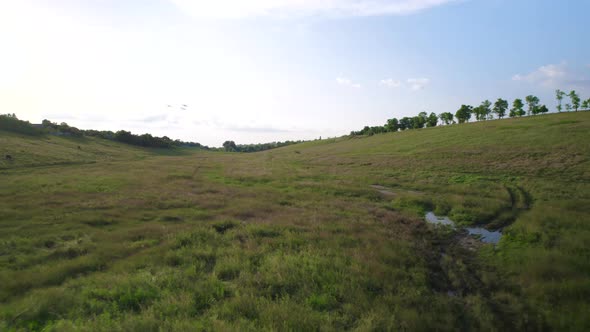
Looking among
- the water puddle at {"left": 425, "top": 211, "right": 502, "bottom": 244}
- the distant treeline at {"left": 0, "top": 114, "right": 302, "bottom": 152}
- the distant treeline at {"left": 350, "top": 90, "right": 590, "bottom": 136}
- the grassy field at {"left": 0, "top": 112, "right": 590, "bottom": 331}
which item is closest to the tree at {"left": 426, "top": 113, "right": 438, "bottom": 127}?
the distant treeline at {"left": 350, "top": 90, "right": 590, "bottom": 136}

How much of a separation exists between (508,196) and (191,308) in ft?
74.7

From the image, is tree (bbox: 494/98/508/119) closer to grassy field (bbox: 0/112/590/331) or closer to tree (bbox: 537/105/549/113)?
tree (bbox: 537/105/549/113)

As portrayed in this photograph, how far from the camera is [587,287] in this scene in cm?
780

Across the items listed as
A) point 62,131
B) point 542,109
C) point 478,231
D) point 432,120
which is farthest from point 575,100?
point 62,131

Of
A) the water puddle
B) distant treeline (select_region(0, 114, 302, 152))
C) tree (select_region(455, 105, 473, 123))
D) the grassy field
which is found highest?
tree (select_region(455, 105, 473, 123))

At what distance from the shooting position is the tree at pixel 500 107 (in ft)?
349

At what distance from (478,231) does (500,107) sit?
122105 mm

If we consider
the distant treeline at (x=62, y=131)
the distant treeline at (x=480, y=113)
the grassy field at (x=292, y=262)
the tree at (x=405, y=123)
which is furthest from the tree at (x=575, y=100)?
the distant treeline at (x=62, y=131)

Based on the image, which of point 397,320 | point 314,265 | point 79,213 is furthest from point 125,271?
point 79,213

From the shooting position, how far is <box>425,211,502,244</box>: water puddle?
1271 centimetres

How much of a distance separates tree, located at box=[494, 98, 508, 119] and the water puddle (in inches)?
4729

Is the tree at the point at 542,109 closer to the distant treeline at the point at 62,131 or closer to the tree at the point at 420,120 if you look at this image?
the tree at the point at 420,120

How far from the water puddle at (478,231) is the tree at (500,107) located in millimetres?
120115

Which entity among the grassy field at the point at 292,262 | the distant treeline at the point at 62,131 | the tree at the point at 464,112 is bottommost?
the grassy field at the point at 292,262
